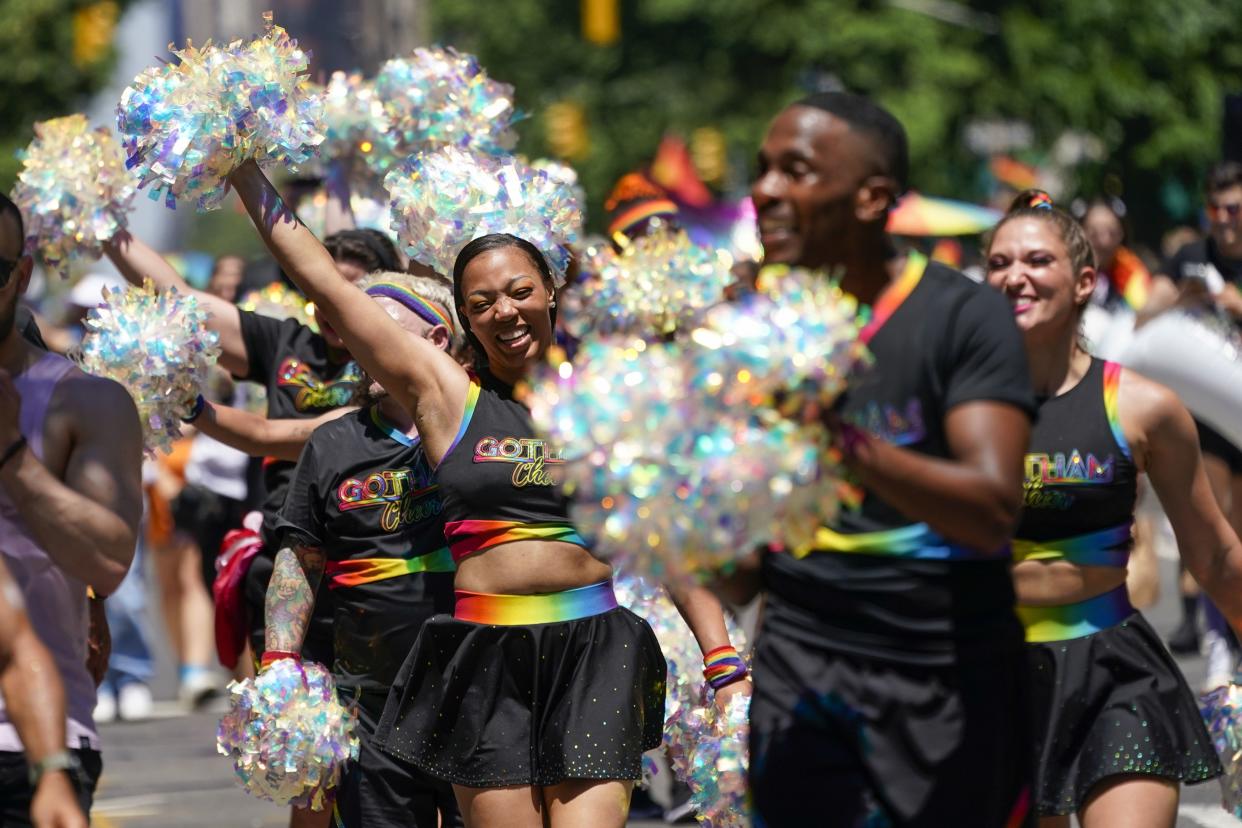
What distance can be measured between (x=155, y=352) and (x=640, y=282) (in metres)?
1.63

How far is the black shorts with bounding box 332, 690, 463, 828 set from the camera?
553 centimetres

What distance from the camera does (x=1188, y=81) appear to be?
25.7m

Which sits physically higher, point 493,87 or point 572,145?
point 493,87

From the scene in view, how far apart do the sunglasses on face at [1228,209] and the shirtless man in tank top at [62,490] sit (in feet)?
21.1

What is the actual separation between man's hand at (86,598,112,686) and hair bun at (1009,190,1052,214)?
2.45 m

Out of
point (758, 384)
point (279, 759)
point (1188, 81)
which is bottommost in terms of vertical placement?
point (1188, 81)

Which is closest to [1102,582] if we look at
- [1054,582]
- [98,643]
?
[1054,582]

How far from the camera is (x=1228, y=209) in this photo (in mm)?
9586

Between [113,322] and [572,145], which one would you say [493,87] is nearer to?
[113,322]

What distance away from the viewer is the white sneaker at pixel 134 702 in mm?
11195

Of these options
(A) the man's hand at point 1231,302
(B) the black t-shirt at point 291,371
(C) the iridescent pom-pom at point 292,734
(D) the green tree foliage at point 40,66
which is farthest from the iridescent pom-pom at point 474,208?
(D) the green tree foliage at point 40,66

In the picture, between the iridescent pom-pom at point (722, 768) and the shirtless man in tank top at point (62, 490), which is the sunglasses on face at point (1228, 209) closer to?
the iridescent pom-pom at point (722, 768)

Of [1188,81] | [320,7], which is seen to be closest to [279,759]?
[1188,81]

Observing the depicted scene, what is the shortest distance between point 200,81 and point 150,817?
4211mm
